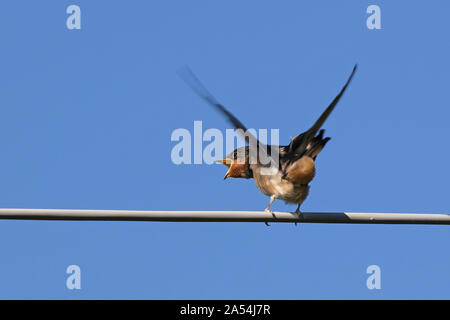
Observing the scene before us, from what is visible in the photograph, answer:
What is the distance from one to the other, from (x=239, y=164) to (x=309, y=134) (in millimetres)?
2037

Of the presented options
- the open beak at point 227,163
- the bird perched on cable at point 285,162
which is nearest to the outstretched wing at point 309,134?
the bird perched on cable at point 285,162

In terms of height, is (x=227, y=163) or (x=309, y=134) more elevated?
(x=309, y=134)

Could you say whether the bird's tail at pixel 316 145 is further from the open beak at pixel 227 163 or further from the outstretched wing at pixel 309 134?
the open beak at pixel 227 163

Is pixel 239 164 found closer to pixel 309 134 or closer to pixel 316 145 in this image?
pixel 316 145

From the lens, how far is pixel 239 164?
28.3 ft

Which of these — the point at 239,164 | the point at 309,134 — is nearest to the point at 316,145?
the point at 309,134

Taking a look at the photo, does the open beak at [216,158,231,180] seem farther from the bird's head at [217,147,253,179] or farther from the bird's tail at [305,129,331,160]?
the bird's tail at [305,129,331,160]

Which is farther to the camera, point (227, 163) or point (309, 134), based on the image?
point (227, 163)

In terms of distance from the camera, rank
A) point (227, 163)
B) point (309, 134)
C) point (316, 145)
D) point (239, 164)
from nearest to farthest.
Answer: point (309, 134) < point (316, 145) < point (239, 164) < point (227, 163)

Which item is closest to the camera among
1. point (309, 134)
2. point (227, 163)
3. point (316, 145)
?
point (309, 134)
